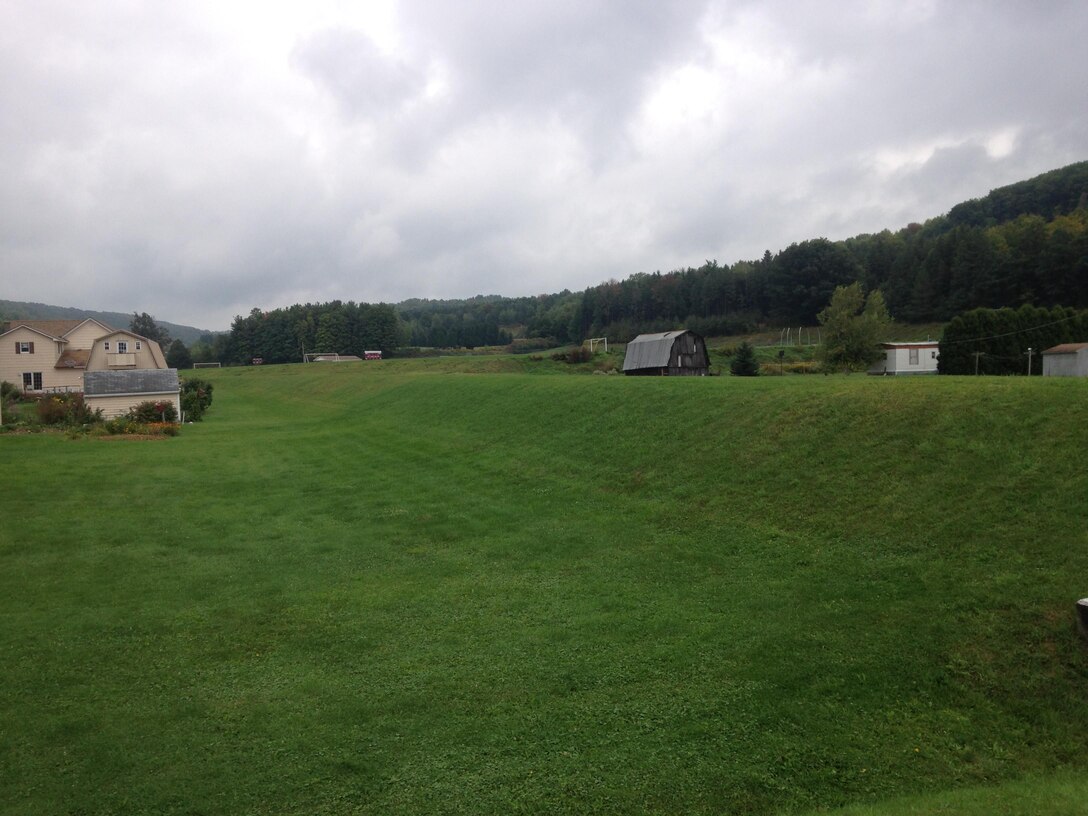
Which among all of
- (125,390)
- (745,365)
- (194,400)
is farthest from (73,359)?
(745,365)

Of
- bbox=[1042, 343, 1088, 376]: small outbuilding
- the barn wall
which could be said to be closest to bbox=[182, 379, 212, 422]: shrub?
the barn wall

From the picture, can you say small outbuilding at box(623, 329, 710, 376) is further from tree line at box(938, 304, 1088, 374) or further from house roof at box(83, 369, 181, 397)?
house roof at box(83, 369, 181, 397)

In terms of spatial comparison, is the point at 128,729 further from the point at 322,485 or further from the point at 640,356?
the point at 640,356

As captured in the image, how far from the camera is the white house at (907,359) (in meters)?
43.2

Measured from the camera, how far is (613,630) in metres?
8.66

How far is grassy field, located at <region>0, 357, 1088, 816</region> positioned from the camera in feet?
19.1

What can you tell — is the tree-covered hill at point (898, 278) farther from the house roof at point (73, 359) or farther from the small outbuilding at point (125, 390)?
the small outbuilding at point (125, 390)

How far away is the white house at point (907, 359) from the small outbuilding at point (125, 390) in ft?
136

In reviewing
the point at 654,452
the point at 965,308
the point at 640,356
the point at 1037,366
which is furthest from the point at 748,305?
the point at 654,452

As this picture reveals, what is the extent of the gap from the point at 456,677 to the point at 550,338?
11069 centimetres

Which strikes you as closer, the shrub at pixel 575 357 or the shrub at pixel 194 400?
the shrub at pixel 194 400

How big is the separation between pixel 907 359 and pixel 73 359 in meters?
61.4

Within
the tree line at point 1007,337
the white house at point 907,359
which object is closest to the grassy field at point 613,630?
the tree line at point 1007,337

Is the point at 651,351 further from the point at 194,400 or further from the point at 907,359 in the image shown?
the point at 194,400
